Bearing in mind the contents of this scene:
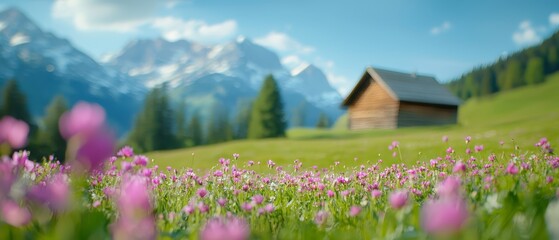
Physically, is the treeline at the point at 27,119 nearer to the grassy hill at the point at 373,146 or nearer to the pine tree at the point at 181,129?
the grassy hill at the point at 373,146

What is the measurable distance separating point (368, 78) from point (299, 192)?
43570 mm

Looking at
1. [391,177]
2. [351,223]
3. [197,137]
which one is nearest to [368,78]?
[391,177]

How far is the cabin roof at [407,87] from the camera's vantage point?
43.8 m

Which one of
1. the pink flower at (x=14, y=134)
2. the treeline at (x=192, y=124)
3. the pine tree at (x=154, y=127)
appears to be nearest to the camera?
the pink flower at (x=14, y=134)

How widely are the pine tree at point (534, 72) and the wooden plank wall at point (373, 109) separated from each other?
8701 centimetres

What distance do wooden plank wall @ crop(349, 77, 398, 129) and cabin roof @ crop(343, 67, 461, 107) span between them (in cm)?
87

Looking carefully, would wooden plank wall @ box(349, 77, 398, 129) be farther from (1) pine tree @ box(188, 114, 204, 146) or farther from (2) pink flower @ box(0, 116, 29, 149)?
(1) pine tree @ box(188, 114, 204, 146)

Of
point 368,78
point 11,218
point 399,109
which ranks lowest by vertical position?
point 11,218

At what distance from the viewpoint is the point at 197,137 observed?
3711 inches

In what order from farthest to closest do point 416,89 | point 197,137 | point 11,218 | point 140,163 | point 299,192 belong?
point 197,137
point 416,89
point 299,192
point 140,163
point 11,218

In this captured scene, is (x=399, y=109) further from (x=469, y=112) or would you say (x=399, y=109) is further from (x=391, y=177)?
(x=469, y=112)

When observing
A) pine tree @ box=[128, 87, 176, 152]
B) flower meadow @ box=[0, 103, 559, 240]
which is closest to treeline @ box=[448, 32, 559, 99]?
pine tree @ box=[128, 87, 176, 152]

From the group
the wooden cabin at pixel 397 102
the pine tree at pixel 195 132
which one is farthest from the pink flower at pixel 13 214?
the pine tree at pixel 195 132

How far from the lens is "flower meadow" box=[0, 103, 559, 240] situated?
155cm
